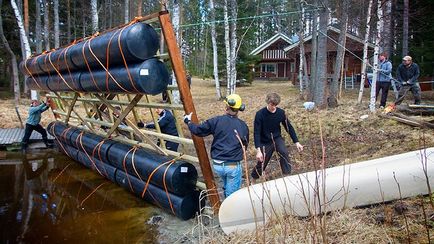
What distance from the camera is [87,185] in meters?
7.57

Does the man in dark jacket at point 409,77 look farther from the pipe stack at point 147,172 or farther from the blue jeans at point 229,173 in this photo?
the pipe stack at point 147,172

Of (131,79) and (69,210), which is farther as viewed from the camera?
(69,210)

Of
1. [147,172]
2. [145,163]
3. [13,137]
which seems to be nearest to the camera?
[147,172]

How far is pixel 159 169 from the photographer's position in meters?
5.64

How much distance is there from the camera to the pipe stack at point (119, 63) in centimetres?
529

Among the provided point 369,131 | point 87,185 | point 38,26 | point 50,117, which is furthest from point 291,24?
point 87,185

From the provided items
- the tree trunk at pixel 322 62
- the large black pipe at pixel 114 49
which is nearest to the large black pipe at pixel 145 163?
the large black pipe at pixel 114 49

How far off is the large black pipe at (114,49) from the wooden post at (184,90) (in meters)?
0.35

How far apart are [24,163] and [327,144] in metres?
7.38

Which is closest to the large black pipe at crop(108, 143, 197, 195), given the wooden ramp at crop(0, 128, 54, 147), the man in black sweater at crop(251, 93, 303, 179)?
the man in black sweater at crop(251, 93, 303, 179)

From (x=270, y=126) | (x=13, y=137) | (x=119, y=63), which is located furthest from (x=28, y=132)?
(x=270, y=126)

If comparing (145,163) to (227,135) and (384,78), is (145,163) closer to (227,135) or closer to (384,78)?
(227,135)

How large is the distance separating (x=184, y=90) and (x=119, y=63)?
1.15 meters

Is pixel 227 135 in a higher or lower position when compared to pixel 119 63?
lower
